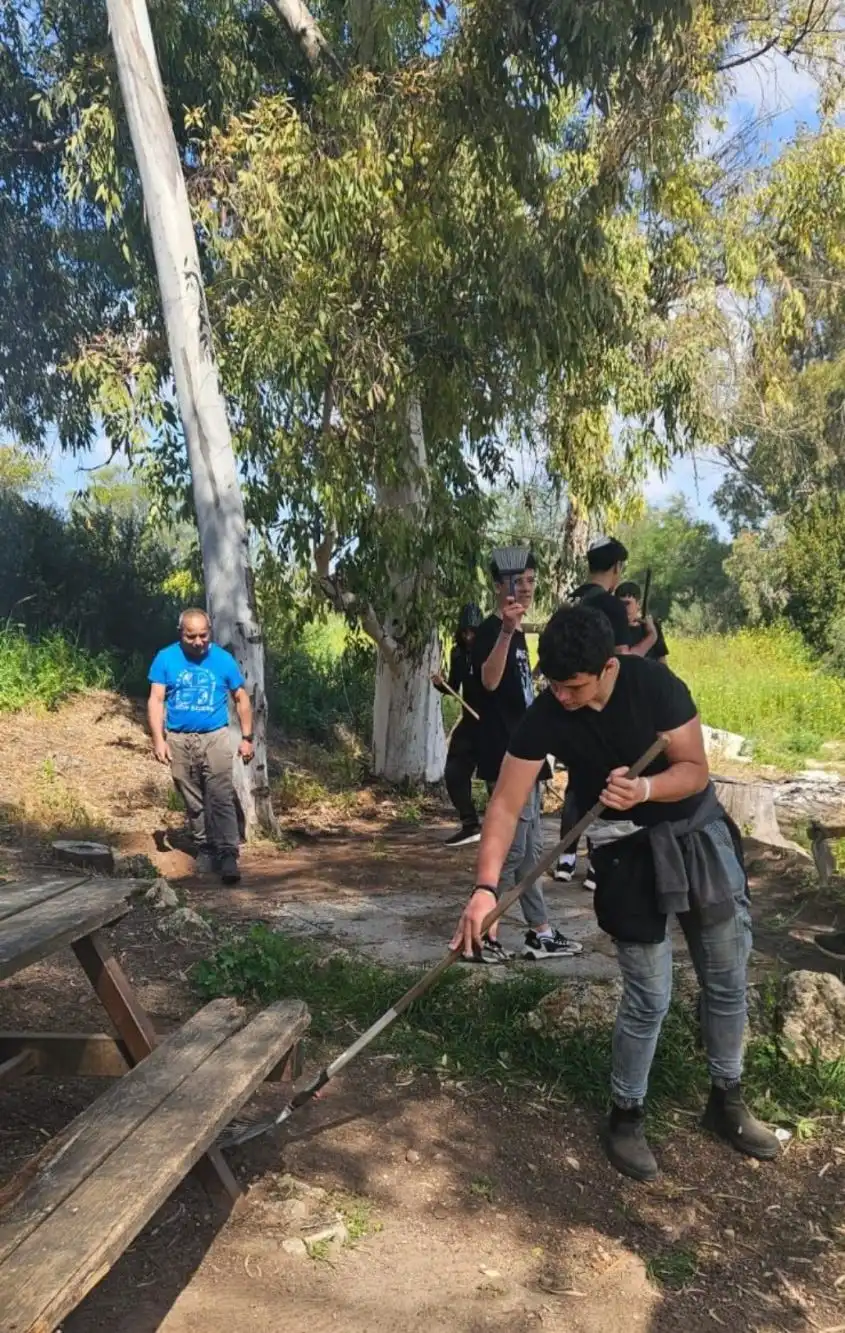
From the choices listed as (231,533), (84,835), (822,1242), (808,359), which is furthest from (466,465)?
(808,359)

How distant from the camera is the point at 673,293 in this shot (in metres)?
13.0

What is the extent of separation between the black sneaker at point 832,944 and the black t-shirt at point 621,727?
1.96 meters

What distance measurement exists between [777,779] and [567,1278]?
9728 millimetres

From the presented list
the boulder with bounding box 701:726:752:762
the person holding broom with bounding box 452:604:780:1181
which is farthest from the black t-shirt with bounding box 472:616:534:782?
the boulder with bounding box 701:726:752:762

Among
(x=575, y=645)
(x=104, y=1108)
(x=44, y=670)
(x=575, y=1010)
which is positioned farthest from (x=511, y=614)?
(x=44, y=670)

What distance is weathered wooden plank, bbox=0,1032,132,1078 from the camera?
3127 mm

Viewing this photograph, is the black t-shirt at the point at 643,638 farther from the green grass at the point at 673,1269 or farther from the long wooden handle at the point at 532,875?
the green grass at the point at 673,1269

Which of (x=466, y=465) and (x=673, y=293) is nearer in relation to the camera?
(x=466, y=465)

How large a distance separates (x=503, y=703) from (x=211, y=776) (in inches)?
86.7

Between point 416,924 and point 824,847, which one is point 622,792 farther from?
point 824,847

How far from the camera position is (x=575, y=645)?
2.88 m

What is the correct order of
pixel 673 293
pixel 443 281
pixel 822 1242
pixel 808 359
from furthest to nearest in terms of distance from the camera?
1. pixel 808 359
2. pixel 673 293
3. pixel 443 281
4. pixel 822 1242

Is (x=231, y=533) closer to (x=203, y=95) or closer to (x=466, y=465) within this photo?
(x=466, y=465)

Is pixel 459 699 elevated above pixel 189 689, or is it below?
below
